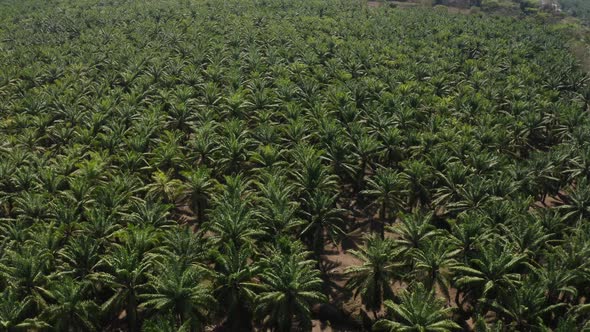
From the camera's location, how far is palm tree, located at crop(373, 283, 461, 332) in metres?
26.8

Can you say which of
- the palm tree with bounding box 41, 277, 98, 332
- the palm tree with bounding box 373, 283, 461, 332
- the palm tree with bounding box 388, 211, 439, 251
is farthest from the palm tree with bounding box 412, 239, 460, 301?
Answer: the palm tree with bounding box 41, 277, 98, 332

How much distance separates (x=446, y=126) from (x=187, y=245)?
113 feet

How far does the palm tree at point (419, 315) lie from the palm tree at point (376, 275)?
2.61 meters

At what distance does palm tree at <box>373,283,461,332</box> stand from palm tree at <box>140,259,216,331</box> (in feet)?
38.0

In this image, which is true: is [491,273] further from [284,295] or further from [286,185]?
[286,185]

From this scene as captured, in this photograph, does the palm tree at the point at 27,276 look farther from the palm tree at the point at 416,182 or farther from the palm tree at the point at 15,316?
the palm tree at the point at 416,182

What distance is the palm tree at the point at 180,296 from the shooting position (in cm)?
2808

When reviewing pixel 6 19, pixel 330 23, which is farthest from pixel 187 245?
pixel 6 19

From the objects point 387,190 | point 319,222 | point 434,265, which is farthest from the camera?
point 387,190

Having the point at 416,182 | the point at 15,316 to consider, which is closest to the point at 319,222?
the point at 416,182

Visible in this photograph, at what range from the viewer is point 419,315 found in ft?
89.3

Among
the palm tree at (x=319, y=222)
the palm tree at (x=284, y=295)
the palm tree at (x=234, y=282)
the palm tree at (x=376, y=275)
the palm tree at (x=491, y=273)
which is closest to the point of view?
the palm tree at (x=284, y=295)

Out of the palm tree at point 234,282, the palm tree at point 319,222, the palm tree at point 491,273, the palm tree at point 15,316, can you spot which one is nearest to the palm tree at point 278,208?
the palm tree at point 319,222

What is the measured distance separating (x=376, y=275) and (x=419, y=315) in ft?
16.6
